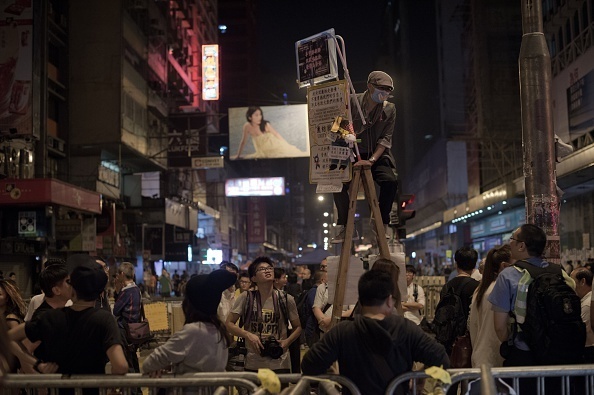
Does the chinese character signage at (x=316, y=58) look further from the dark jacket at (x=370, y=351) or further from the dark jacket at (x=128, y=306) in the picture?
the dark jacket at (x=128, y=306)

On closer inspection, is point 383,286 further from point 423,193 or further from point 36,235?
point 423,193

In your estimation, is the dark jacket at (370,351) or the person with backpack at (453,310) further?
the person with backpack at (453,310)

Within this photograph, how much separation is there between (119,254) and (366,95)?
3087 centimetres

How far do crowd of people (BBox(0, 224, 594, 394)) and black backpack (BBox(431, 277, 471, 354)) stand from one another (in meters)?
0.01

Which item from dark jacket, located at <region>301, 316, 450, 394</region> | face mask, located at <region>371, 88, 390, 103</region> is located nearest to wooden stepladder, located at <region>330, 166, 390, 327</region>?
face mask, located at <region>371, 88, 390, 103</region>

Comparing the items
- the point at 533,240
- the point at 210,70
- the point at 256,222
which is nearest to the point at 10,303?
the point at 533,240

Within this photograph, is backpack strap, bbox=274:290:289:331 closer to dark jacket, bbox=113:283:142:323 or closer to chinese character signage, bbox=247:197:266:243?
dark jacket, bbox=113:283:142:323

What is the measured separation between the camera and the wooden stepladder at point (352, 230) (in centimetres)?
623

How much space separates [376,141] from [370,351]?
122 inches

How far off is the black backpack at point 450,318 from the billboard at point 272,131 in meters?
26.9

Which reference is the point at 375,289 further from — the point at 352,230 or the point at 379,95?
the point at 379,95

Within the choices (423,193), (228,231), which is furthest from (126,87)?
(423,193)

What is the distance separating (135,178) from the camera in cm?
3953

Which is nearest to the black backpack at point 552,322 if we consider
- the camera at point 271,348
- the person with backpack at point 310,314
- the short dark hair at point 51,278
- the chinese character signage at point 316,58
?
the camera at point 271,348
